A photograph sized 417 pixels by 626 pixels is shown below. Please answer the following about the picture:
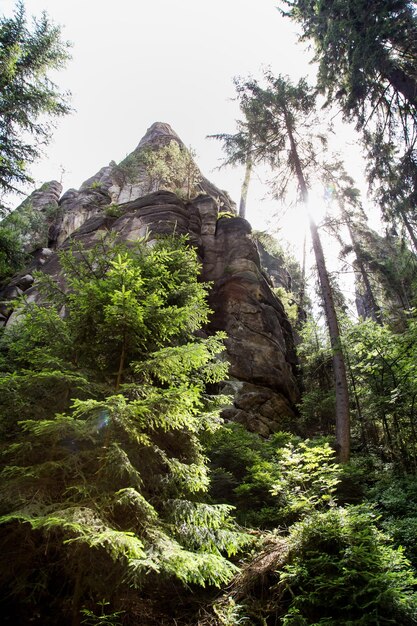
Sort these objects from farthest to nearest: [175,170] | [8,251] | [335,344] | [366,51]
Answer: [175,170], [8,251], [335,344], [366,51]

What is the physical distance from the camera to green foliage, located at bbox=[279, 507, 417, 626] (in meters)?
2.97

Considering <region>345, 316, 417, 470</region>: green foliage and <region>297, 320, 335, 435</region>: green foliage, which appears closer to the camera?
<region>345, 316, 417, 470</region>: green foliage

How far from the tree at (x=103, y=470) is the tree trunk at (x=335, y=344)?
20.5 feet

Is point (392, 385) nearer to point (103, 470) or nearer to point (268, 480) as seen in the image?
point (268, 480)

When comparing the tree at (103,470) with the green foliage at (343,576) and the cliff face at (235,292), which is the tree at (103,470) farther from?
the cliff face at (235,292)

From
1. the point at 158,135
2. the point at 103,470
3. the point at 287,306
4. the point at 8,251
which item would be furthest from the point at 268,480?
the point at 158,135

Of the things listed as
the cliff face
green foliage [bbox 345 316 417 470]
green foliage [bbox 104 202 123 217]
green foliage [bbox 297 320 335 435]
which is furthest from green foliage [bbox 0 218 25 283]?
green foliage [bbox 297 320 335 435]

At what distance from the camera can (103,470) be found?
4.01 metres

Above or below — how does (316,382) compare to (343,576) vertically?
above

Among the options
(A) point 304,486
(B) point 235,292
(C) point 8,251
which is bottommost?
(A) point 304,486

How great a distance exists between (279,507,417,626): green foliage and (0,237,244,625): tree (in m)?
0.74

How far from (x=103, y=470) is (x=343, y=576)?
8.67 feet

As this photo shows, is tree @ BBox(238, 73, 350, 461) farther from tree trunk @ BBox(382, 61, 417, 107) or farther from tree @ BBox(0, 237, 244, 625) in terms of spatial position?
tree @ BBox(0, 237, 244, 625)

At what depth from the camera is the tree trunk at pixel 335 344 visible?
393 inches
